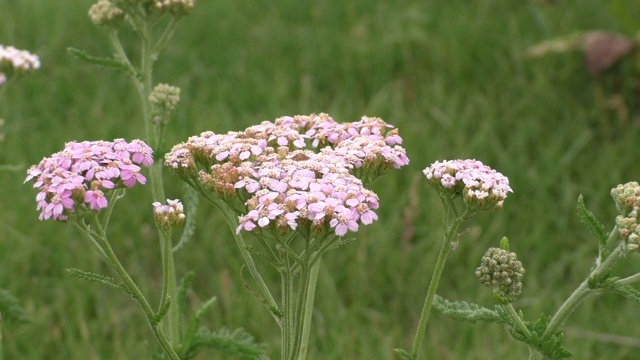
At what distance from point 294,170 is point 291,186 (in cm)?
10

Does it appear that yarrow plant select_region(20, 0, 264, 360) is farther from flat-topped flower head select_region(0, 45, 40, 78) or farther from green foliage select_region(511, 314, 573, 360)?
flat-topped flower head select_region(0, 45, 40, 78)

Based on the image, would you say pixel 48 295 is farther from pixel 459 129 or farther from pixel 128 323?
pixel 459 129

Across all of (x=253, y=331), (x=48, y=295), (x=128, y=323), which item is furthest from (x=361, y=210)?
(x=48, y=295)

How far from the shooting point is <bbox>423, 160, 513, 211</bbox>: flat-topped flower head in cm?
260

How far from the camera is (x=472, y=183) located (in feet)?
8.52

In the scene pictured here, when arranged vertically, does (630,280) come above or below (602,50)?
below

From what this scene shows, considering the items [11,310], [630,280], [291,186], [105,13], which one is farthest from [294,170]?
[105,13]

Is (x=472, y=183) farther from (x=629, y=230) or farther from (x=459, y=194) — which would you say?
(x=629, y=230)

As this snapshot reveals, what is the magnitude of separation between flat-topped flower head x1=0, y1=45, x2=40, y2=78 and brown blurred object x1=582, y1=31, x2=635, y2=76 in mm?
4463

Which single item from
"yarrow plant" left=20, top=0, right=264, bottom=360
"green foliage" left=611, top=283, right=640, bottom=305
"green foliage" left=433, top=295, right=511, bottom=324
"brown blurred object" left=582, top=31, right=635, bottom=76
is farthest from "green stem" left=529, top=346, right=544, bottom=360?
"brown blurred object" left=582, top=31, right=635, bottom=76

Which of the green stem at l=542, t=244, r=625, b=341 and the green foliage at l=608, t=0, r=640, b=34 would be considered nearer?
the green stem at l=542, t=244, r=625, b=341

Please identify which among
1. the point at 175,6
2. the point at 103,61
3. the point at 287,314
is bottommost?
the point at 287,314

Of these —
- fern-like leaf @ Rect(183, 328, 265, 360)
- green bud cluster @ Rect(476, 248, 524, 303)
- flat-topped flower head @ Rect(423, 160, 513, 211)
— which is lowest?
fern-like leaf @ Rect(183, 328, 265, 360)

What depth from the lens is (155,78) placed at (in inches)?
279
